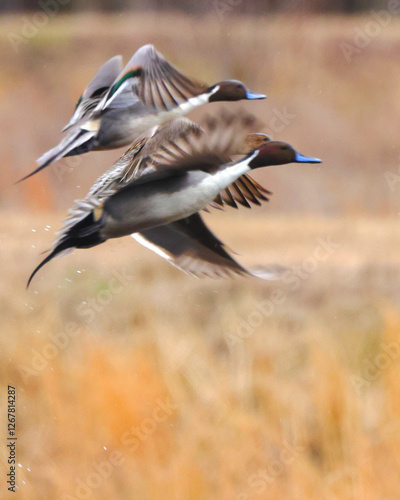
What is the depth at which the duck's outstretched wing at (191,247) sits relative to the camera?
1.39ft

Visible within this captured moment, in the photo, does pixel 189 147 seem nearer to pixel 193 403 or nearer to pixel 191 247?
pixel 191 247

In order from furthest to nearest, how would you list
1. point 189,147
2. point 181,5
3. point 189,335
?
1. point 181,5
2. point 189,335
3. point 189,147

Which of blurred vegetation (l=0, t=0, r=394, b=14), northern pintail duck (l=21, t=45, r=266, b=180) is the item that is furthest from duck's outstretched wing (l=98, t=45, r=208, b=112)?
blurred vegetation (l=0, t=0, r=394, b=14)

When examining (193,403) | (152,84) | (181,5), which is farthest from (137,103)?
(181,5)

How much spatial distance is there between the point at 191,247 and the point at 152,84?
0.31 ft

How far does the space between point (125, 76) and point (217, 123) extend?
0.09 m

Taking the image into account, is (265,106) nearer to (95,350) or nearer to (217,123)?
(95,350)

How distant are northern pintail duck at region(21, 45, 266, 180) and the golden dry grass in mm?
425

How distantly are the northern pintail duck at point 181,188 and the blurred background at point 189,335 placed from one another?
2 centimetres

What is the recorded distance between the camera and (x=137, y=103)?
389mm

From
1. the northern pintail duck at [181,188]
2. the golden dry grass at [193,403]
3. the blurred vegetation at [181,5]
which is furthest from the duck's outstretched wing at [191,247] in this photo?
the blurred vegetation at [181,5]

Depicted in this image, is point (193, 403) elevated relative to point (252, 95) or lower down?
lower down

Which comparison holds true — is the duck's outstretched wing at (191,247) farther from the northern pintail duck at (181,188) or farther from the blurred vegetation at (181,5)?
the blurred vegetation at (181,5)

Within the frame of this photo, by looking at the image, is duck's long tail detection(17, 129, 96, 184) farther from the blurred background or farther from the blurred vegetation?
the blurred vegetation
